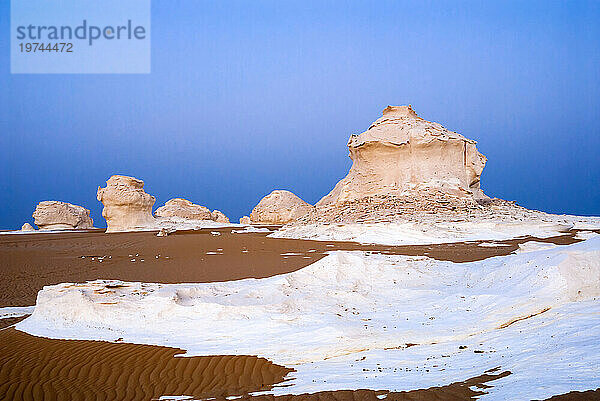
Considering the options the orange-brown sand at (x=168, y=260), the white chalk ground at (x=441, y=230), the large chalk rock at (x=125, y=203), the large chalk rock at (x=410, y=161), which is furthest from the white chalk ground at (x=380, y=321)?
the large chalk rock at (x=125, y=203)

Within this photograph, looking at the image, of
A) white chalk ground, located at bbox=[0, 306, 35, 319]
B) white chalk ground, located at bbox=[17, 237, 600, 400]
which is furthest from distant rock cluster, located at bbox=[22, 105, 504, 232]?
white chalk ground, located at bbox=[0, 306, 35, 319]

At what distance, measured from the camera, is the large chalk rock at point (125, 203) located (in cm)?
3516

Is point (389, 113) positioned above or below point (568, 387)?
above

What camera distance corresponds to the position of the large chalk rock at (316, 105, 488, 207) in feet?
99.6

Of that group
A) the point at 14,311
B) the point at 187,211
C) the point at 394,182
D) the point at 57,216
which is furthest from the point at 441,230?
the point at 57,216

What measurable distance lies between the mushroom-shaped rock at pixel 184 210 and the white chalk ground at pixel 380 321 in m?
39.0

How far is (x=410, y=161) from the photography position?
31.1 meters

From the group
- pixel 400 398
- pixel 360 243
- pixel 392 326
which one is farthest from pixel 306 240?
pixel 400 398

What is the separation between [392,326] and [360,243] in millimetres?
15387

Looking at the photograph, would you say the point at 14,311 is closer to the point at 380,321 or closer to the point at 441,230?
the point at 380,321

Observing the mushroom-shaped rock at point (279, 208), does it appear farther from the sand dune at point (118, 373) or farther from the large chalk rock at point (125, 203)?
the sand dune at point (118, 373)

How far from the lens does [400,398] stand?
4273 millimetres

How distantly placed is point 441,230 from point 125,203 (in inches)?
926

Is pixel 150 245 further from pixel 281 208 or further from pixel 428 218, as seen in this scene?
pixel 281 208
